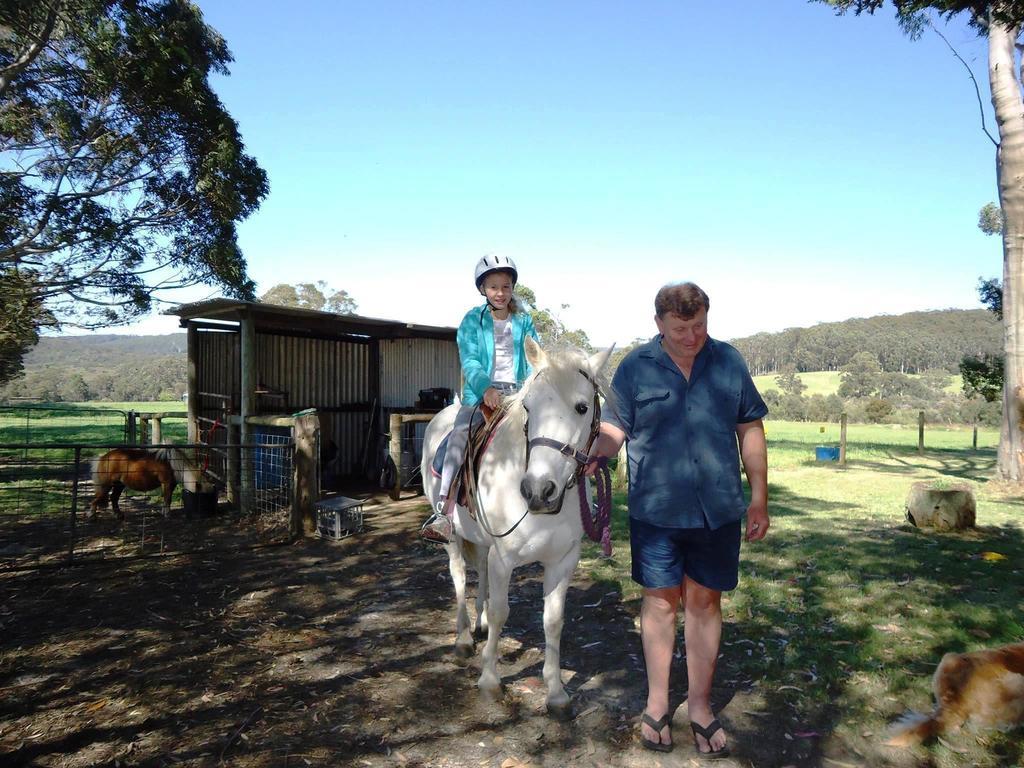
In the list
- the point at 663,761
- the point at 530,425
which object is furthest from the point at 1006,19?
the point at 663,761

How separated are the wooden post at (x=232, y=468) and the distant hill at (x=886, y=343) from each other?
105366mm

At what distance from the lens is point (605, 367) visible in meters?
3.45

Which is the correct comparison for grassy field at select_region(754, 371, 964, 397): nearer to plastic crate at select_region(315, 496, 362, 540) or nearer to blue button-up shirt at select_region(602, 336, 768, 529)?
plastic crate at select_region(315, 496, 362, 540)

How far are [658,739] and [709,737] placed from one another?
274 millimetres

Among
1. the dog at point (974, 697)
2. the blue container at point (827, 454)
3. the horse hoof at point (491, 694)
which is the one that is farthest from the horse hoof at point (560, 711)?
the blue container at point (827, 454)

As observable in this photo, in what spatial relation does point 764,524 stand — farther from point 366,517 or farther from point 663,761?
point 366,517

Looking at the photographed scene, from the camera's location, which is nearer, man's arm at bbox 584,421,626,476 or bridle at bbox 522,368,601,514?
bridle at bbox 522,368,601,514

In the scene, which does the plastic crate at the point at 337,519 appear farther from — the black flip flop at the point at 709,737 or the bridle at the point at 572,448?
the black flip flop at the point at 709,737

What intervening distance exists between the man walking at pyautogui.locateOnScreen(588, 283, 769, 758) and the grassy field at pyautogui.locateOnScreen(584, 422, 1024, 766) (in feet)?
2.77

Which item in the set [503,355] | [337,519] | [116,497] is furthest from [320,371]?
[503,355]

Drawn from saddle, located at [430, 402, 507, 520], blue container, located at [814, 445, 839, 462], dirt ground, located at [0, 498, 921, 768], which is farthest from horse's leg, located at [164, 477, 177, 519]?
blue container, located at [814, 445, 839, 462]

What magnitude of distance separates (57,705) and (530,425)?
346cm

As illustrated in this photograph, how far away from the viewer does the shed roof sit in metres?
9.70

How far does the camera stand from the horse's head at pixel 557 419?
2.88 m
